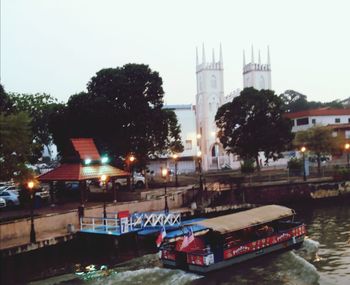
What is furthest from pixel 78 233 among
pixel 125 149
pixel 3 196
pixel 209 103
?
pixel 209 103

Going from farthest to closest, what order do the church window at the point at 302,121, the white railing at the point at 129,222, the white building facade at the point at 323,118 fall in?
the church window at the point at 302,121 → the white building facade at the point at 323,118 → the white railing at the point at 129,222

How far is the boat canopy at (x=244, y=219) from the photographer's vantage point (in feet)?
85.4

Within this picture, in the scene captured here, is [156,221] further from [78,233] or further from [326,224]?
[326,224]

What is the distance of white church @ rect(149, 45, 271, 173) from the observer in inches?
3250

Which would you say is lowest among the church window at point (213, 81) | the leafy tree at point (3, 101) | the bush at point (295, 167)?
the bush at point (295, 167)

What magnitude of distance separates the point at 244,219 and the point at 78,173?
14.8 meters

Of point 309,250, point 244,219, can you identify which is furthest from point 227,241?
point 309,250

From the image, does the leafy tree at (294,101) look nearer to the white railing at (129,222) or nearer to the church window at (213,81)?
the church window at (213,81)

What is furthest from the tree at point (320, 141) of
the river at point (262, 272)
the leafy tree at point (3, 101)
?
the leafy tree at point (3, 101)

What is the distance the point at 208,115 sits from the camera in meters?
84.8

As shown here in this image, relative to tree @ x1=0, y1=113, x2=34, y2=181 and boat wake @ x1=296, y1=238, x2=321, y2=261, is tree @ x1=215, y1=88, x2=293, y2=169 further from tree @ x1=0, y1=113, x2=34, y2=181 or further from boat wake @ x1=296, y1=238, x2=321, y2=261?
tree @ x1=0, y1=113, x2=34, y2=181

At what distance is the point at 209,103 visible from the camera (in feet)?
279

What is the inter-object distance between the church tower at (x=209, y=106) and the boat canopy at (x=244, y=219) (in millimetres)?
51966

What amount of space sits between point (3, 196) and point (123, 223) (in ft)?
54.9
